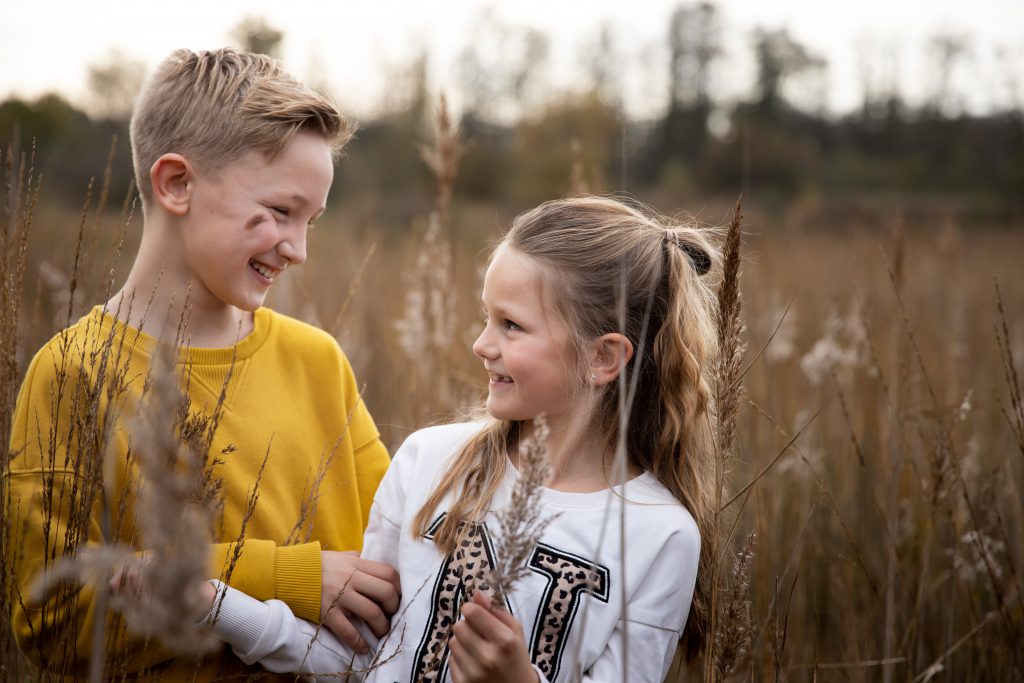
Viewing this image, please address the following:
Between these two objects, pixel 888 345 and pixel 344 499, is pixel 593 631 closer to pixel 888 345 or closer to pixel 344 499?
pixel 344 499

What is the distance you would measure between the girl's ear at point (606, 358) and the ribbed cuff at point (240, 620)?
714 mm

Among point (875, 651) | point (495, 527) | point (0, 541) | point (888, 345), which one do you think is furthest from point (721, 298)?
point (888, 345)

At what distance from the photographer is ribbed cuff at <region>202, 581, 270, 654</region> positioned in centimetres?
135

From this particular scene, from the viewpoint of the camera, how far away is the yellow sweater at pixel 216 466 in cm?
121

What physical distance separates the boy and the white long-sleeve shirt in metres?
0.07

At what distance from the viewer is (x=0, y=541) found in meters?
1.21

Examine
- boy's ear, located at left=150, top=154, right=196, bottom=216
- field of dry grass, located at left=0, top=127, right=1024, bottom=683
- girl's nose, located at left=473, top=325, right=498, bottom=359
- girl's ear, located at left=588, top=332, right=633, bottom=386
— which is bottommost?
field of dry grass, located at left=0, top=127, right=1024, bottom=683

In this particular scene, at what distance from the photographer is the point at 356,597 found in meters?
1.47

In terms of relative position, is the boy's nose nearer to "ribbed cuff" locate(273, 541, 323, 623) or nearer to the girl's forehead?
the girl's forehead

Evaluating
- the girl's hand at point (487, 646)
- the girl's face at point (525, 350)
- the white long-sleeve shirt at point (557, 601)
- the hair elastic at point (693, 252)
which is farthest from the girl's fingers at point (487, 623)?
the hair elastic at point (693, 252)

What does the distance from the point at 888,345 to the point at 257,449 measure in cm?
388

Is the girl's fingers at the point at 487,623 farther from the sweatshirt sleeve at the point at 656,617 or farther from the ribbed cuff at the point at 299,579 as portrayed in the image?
the ribbed cuff at the point at 299,579

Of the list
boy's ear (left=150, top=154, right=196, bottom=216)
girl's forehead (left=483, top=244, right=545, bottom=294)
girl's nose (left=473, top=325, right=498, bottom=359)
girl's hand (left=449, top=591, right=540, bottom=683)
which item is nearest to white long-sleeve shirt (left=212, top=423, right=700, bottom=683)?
girl's hand (left=449, top=591, right=540, bottom=683)

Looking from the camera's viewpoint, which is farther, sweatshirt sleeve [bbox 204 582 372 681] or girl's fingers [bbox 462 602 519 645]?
sweatshirt sleeve [bbox 204 582 372 681]
